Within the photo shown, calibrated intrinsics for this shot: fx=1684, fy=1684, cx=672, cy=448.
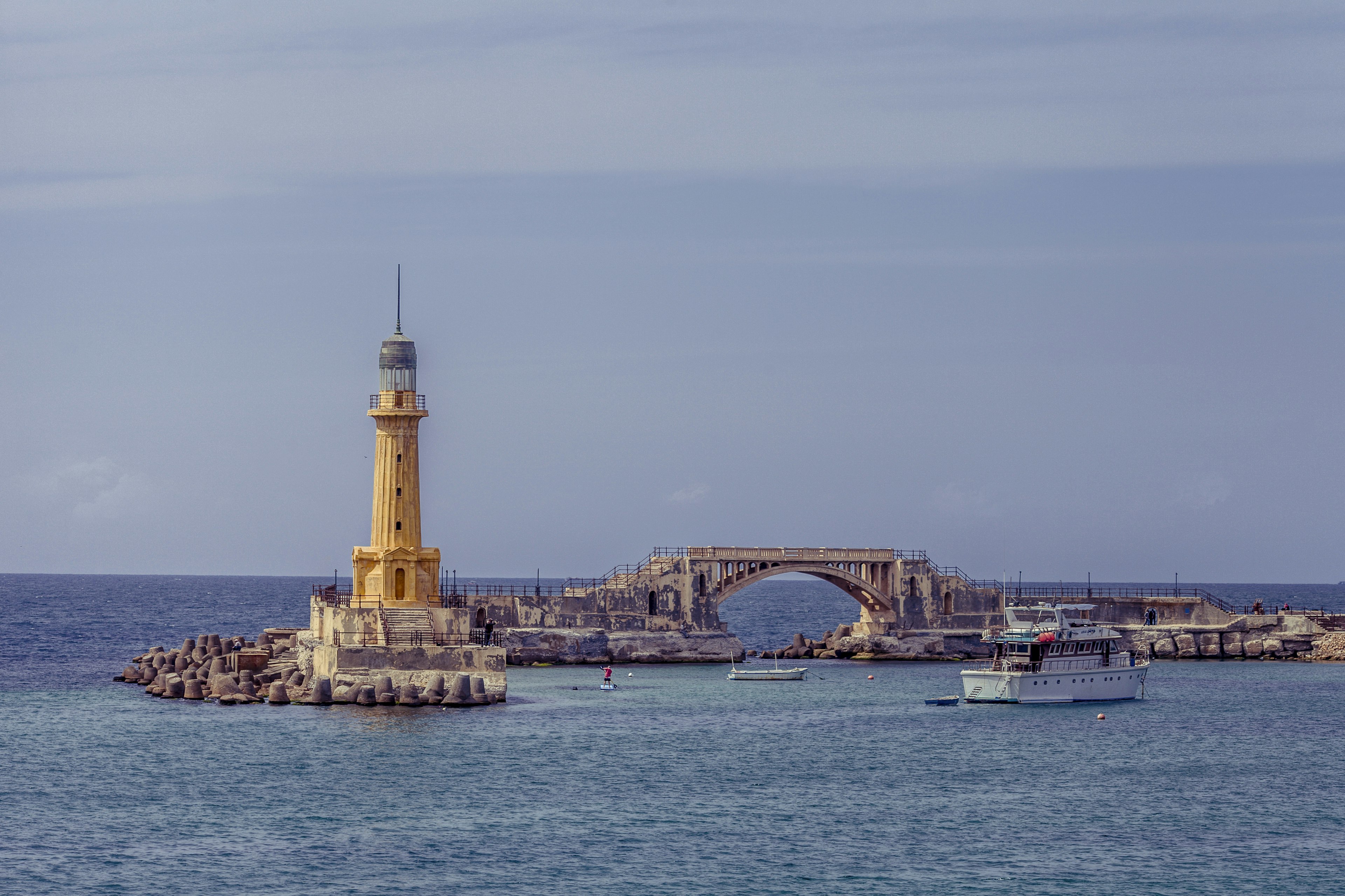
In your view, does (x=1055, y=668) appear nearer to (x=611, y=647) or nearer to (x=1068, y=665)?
(x=1068, y=665)

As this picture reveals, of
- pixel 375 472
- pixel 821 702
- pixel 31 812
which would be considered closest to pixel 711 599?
pixel 821 702

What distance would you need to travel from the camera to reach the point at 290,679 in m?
70.4

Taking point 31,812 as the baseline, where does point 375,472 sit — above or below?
above

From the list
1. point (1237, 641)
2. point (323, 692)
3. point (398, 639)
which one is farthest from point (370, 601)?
point (1237, 641)

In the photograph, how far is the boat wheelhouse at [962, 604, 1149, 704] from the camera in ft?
247

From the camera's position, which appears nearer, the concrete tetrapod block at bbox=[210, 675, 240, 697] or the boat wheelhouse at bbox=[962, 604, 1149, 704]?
the concrete tetrapod block at bbox=[210, 675, 240, 697]

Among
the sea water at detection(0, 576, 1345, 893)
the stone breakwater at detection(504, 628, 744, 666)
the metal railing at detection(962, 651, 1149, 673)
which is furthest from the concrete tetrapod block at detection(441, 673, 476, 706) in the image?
the metal railing at detection(962, 651, 1149, 673)

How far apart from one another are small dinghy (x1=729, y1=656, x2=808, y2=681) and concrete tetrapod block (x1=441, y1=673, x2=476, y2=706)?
22.5 metres

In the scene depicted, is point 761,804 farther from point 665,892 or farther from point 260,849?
point 260,849

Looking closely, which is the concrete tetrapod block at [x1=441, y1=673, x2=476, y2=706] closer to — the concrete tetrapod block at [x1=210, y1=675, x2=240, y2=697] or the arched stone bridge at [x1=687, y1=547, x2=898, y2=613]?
the concrete tetrapod block at [x1=210, y1=675, x2=240, y2=697]

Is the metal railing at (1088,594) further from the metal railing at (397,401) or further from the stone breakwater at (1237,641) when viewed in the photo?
the metal railing at (397,401)

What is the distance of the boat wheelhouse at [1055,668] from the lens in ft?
247

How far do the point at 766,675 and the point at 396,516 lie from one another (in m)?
24.1

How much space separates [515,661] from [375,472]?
22131 millimetres
